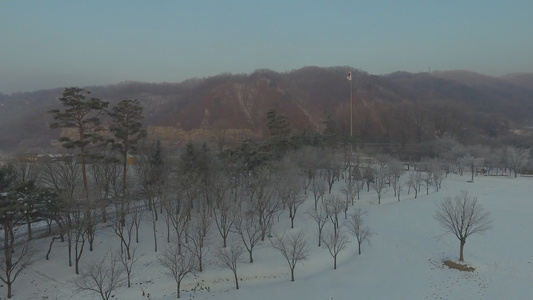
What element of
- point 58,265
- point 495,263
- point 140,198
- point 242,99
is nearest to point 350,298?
point 495,263

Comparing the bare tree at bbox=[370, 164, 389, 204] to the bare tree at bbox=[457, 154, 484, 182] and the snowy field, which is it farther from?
the bare tree at bbox=[457, 154, 484, 182]

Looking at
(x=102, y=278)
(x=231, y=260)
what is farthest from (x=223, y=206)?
(x=102, y=278)

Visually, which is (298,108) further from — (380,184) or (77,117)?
(77,117)

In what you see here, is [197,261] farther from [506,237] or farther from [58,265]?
[506,237]

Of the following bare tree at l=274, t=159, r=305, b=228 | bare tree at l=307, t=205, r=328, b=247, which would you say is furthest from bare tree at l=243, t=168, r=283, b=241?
bare tree at l=307, t=205, r=328, b=247

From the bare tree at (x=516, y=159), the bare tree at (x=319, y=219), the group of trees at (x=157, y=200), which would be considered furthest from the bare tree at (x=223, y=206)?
the bare tree at (x=516, y=159)

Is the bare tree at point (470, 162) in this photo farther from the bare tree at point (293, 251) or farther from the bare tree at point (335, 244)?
the bare tree at point (293, 251)
